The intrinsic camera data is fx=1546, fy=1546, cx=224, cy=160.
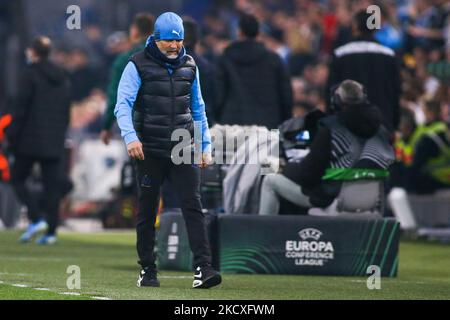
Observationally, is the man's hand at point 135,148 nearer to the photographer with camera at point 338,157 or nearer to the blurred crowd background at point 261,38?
the photographer with camera at point 338,157

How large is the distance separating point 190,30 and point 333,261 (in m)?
2.84

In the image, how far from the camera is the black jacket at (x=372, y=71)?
1570 centimetres

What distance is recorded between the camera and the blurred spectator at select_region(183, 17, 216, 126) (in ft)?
48.3

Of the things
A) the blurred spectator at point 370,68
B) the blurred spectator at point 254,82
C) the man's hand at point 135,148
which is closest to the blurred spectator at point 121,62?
the blurred spectator at point 254,82

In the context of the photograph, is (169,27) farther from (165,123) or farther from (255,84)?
(255,84)

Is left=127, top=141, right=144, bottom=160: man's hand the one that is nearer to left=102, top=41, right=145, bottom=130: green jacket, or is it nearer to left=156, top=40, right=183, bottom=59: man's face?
left=156, top=40, right=183, bottom=59: man's face

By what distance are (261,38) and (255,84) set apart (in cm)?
1015

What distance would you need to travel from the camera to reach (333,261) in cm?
1334

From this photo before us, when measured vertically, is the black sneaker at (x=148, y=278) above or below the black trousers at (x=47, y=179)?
below

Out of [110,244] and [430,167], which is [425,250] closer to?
[430,167]

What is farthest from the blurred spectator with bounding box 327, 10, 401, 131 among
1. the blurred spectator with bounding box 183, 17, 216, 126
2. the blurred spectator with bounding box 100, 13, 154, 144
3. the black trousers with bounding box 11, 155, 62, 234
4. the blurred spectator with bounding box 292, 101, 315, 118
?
the blurred spectator with bounding box 292, 101, 315, 118

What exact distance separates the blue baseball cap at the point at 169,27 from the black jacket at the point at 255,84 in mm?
4743
